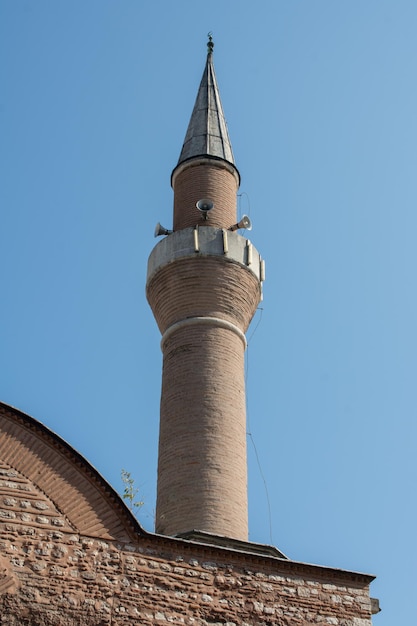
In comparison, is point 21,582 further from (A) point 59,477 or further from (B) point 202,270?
(B) point 202,270

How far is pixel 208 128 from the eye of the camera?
13.7m

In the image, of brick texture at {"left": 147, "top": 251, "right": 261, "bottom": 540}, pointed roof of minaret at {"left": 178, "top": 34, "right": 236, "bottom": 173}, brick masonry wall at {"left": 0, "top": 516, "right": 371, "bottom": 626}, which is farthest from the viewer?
pointed roof of minaret at {"left": 178, "top": 34, "right": 236, "bottom": 173}

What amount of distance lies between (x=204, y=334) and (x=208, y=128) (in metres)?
3.17

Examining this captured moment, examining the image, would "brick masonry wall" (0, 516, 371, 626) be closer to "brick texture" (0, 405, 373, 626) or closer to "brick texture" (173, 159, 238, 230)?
"brick texture" (0, 405, 373, 626)

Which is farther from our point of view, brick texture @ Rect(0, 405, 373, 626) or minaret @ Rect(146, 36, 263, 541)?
minaret @ Rect(146, 36, 263, 541)

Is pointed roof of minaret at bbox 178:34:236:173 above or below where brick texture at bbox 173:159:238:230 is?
above

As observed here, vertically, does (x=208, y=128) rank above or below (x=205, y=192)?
above

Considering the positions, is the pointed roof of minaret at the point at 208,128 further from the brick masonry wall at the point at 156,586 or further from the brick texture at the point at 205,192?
the brick masonry wall at the point at 156,586

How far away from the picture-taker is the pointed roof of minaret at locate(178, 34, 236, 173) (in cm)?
1344

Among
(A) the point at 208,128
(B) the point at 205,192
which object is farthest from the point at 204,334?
(A) the point at 208,128

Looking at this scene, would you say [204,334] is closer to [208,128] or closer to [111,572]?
[208,128]

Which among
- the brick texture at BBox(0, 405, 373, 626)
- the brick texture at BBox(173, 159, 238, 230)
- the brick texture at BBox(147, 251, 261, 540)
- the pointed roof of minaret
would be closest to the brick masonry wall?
the brick texture at BBox(0, 405, 373, 626)

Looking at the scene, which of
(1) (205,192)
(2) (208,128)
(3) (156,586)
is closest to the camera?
(3) (156,586)

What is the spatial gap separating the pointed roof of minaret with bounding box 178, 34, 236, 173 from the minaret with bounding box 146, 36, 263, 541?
0.02 metres
